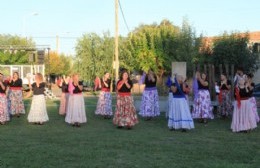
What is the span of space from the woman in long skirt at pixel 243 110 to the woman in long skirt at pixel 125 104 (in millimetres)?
3288

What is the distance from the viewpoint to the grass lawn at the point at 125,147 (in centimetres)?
934

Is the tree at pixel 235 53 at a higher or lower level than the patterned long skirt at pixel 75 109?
higher


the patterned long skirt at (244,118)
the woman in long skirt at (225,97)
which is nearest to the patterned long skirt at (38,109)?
the patterned long skirt at (244,118)

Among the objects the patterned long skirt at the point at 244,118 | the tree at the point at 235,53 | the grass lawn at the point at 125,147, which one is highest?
the tree at the point at 235,53

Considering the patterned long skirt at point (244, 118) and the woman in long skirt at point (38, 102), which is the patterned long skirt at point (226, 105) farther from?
the woman in long skirt at point (38, 102)

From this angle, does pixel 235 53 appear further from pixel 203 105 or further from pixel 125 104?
pixel 125 104

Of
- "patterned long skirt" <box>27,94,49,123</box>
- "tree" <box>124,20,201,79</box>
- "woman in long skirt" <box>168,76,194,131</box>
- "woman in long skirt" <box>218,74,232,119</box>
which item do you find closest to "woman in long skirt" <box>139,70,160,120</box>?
"woman in long skirt" <box>218,74,232,119</box>

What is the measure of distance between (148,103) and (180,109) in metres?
4.12

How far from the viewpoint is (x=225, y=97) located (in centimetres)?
1825

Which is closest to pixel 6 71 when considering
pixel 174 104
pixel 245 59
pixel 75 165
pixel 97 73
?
pixel 97 73

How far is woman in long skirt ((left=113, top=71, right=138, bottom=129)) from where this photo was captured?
14859 mm

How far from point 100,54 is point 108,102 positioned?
2784cm

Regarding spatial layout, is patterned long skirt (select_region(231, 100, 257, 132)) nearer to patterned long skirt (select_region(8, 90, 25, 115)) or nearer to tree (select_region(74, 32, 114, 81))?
patterned long skirt (select_region(8, 90, 25, 115))

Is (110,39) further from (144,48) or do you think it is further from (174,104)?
(174,104)
